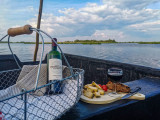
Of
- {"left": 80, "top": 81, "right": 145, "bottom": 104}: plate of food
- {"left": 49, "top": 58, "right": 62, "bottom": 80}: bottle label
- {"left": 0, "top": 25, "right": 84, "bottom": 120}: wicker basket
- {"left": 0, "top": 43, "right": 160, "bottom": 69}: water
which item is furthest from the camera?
{"left": 0, "top": 43, "right": 160, "bottom": 69}: water

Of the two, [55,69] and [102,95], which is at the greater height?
[55,69]

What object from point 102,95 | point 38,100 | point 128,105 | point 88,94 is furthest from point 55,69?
point 128,105

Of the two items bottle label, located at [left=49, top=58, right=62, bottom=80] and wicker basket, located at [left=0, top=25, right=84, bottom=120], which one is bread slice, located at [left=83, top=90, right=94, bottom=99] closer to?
wicker basket, located at [left=0, top=25, right=84, bottom=120]

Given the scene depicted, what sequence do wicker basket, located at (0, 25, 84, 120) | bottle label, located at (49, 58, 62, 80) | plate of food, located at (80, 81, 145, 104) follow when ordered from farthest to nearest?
1. plate of food, located at (80, 81, 145, 104)
2. bottle label, located at (49, 58, 62, 80)
3. wicker basket, located at (0, 25, 84, 120)

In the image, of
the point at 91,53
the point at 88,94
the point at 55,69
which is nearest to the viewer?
the point at 55,69

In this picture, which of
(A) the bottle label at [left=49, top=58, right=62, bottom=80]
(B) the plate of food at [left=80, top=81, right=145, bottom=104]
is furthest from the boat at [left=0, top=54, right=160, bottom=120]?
(A) the bottle label at [left=49, top=58, right=62, bottom=80]

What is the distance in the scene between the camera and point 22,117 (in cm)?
68

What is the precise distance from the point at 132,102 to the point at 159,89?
0.42m

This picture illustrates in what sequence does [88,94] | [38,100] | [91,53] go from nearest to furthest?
1. [38,100]
2. [88,94]
3. [91,53]

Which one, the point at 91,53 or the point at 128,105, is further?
the point at 91,53

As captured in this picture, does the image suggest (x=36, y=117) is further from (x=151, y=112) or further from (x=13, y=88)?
(x=151, y=112)

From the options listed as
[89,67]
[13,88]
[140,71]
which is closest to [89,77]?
[89,67]

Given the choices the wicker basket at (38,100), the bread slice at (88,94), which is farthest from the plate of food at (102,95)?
the wicker basket at (38,100)

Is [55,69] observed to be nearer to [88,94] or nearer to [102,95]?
[88,94]
